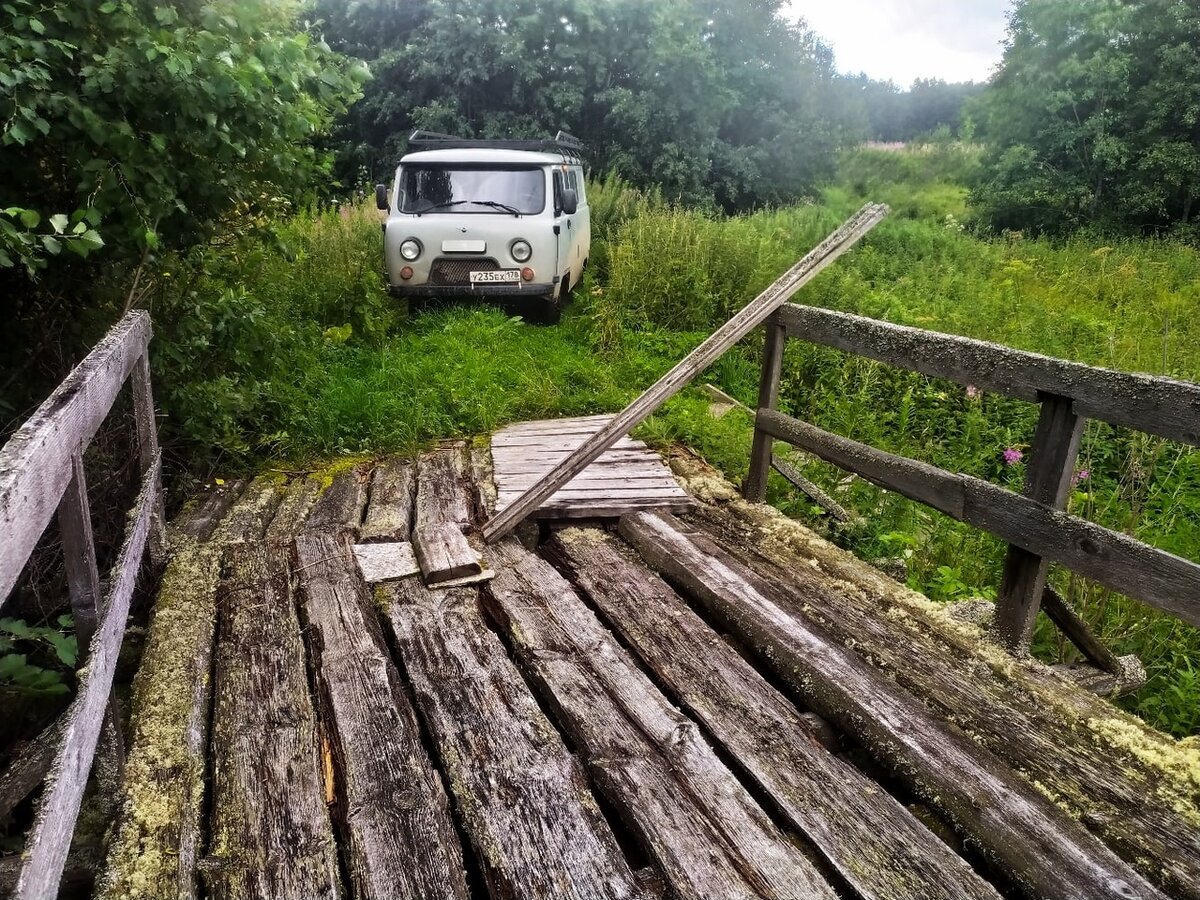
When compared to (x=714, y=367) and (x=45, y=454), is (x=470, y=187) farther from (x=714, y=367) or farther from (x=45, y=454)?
(x=45, y=454)

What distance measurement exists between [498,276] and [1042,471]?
700cm

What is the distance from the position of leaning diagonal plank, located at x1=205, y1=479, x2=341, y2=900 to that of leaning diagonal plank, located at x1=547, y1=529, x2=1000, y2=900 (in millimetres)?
1169

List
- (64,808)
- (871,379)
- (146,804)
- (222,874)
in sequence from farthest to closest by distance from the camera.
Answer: (871,379) < (146,804) < (222,874) < (64,808)

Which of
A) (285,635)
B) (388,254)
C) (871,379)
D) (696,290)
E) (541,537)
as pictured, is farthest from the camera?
(388,254)

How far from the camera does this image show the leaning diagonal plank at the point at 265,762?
76.3 inches

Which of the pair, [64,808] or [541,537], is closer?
[64,808]

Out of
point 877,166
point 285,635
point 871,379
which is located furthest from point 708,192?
point 285,635

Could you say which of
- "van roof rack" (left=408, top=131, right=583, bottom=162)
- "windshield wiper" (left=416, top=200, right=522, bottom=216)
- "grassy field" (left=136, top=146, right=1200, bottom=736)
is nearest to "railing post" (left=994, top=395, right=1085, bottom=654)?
"grassy field" (left=136, top=146, right=1200, bottom=736)

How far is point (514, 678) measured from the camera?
2803 millimetres

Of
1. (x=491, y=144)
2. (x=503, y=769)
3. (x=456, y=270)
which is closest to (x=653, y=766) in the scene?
(x=503, y=769)

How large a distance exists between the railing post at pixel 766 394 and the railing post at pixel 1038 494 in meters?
1.60

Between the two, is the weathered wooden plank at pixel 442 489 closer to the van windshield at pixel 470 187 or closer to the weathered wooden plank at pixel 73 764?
the weathered wooden plank at pixel 73 764

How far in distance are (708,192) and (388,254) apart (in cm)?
1618

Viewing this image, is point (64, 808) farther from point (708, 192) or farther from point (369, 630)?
point (708, 192)
